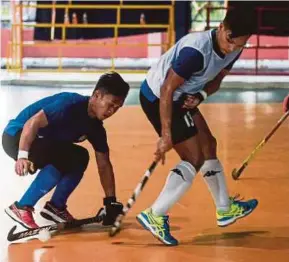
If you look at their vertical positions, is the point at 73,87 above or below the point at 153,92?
below

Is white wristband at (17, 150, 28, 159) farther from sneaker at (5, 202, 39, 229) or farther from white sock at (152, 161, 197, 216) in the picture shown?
white sock at (152, 161, 197, 216)

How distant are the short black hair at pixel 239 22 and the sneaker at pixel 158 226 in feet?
3.36

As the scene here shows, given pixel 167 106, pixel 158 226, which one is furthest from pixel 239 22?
pixel 158 226

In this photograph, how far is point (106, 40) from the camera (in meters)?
17.1

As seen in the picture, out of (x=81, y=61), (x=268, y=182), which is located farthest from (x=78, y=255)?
(x=81, y=61)

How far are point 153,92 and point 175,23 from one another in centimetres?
1313

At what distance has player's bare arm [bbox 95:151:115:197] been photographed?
4160 mm

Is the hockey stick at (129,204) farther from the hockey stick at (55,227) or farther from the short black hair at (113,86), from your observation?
the short black hair at (113,86)

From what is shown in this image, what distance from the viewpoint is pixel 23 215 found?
3.98 meters

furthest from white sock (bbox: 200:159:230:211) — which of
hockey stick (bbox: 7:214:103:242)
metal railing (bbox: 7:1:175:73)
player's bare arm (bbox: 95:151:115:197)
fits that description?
metal railing (bbox: 7:1:175:73)

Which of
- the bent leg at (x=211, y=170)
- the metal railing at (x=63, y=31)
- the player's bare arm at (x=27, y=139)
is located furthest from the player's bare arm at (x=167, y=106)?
the metal railing at (x=63, y=31)

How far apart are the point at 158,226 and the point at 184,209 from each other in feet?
2.60

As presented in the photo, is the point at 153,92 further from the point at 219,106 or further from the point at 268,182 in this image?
the point at 219,106

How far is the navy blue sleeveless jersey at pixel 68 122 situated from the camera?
4023 millimetres
